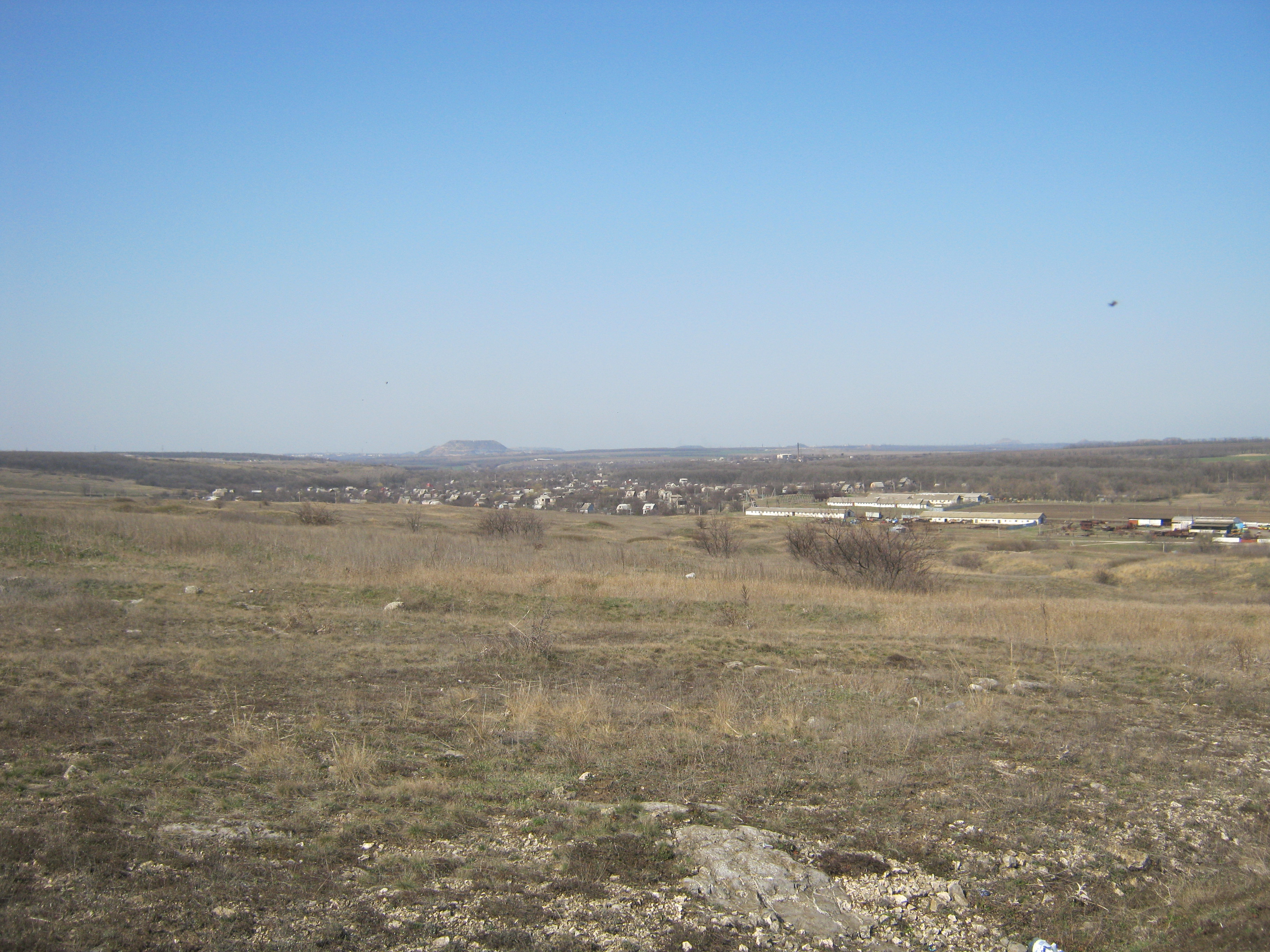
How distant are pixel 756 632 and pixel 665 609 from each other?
302 centimetres

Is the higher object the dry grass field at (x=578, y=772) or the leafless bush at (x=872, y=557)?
the dry grass field at (x=578, y=772)

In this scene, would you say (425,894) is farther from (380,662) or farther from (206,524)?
(206,524)

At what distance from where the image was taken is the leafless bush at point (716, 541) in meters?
35.6

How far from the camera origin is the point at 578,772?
6.44 meters

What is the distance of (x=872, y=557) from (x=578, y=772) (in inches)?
805

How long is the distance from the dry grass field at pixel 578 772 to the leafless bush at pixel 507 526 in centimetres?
2108

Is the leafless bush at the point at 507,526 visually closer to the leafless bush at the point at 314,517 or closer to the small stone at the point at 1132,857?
the leafless bush at the point at 314,517

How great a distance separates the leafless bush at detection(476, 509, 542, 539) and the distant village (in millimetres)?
19055

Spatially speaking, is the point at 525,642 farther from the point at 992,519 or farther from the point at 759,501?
the point at 759,501

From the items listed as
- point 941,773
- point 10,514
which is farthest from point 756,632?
point 10,514

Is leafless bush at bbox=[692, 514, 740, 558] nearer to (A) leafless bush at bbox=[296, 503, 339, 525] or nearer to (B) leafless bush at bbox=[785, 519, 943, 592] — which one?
(B) leafless bush at bbox=[785, 519, 943, 592]

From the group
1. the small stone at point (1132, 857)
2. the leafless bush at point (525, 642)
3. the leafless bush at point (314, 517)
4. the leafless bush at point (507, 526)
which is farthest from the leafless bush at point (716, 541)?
the small stone at point (1132, 857)

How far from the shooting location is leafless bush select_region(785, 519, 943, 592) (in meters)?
24.4

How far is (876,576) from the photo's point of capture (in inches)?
967
